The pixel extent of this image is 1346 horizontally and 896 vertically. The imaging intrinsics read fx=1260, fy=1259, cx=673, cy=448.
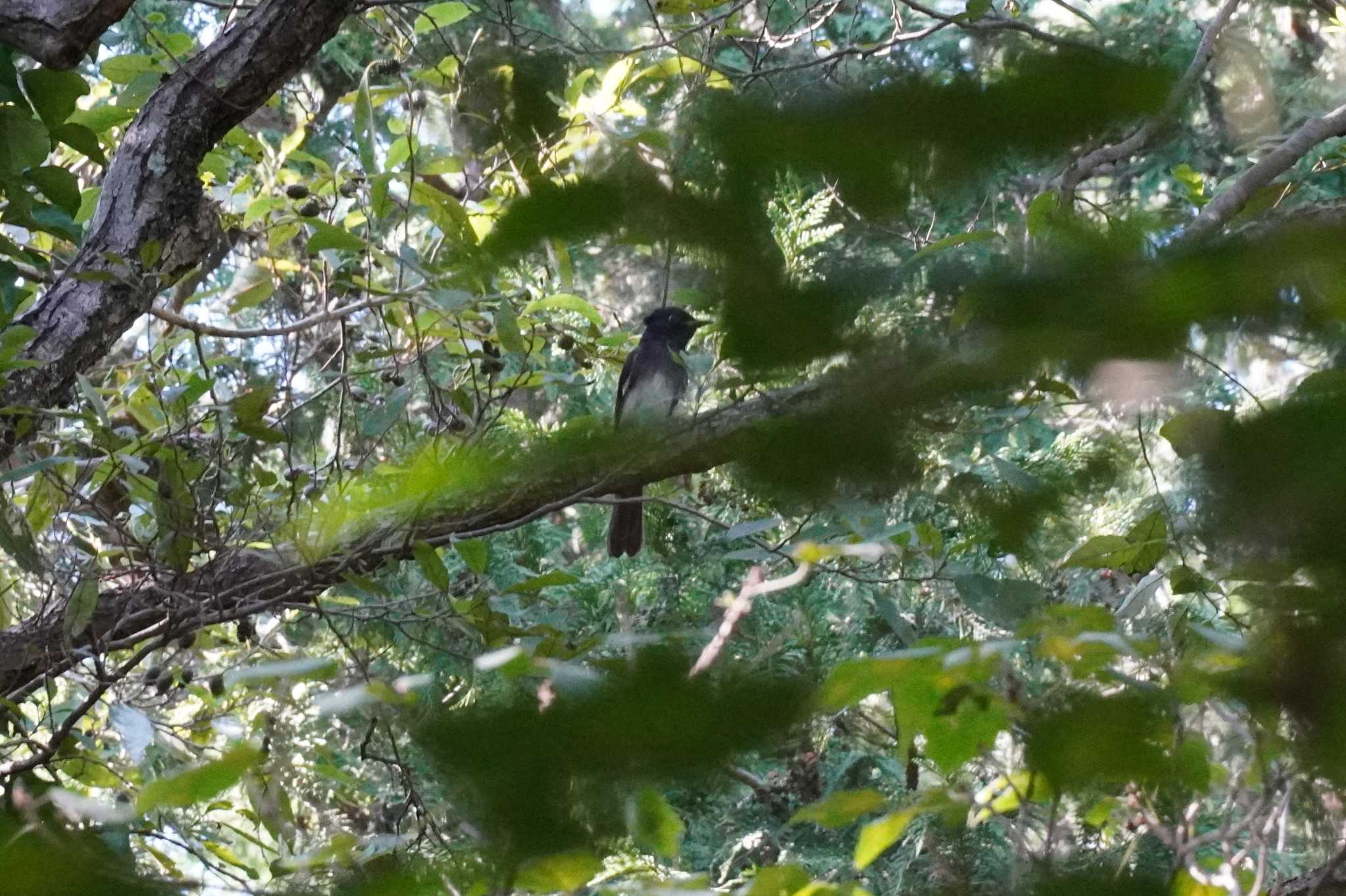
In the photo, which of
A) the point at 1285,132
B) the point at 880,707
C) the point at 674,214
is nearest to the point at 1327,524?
the point at 674,214

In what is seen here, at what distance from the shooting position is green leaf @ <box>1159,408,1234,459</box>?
469mm

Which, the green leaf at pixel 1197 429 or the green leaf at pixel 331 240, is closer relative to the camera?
the green leaf at pixel 1197 429

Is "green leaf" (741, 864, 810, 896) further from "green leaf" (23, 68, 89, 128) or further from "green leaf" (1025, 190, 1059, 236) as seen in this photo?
"green leaf" (23, 68, 89, 128)

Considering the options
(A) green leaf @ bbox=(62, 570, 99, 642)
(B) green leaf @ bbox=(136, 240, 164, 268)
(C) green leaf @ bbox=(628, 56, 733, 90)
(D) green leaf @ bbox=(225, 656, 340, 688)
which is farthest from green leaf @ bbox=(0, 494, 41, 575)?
(D) green leaf @ bbox=(225, 656, 340, 688)

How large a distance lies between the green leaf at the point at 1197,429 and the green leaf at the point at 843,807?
7.2 inches

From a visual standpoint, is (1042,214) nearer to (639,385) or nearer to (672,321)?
(672,321)

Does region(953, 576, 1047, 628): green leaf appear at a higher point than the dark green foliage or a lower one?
higher

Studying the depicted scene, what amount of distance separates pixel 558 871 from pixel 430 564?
1.06m

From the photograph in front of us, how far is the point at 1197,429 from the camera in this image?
0.48 meters

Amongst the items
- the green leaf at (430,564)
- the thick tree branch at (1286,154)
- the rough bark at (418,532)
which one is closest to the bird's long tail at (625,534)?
the rough bark at (418,532)

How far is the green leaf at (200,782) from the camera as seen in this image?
1.20 feet

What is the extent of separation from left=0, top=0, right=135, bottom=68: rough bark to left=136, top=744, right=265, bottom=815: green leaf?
1.46m

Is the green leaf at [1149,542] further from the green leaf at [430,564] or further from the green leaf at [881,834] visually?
the green leaf at [430,564]

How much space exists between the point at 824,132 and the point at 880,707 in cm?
108
